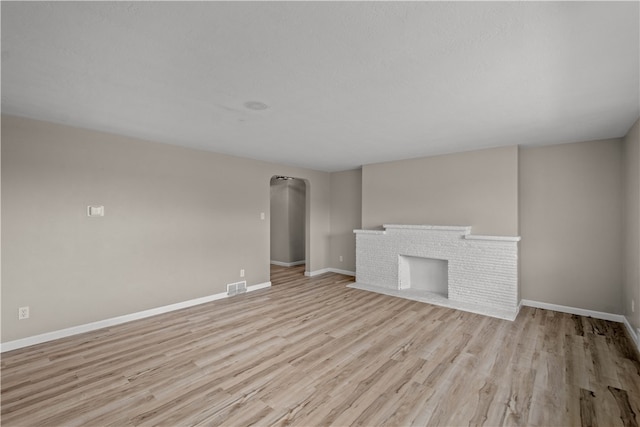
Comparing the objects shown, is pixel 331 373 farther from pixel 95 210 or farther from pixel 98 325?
pixel 95 210

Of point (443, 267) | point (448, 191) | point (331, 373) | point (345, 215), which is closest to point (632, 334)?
point (443, 267)

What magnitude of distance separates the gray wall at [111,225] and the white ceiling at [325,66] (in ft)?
1.54

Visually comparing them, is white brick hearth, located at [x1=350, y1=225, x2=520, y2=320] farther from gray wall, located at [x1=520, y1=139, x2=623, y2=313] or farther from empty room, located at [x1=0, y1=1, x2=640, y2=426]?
gray wall, located at [x1=520, y1=139, x2=623, y2=313]

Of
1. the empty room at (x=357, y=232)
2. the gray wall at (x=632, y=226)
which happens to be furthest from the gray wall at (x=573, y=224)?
the gray wall at (x=632, y=226)

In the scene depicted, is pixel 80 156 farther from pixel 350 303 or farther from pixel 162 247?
pixel 350 303

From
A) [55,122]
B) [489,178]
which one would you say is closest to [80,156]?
[55,122]

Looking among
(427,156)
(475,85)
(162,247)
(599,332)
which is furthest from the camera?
(427,156)

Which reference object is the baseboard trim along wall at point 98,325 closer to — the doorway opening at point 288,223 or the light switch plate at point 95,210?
the light switch plate at point 95,210

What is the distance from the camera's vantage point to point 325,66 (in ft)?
6.31

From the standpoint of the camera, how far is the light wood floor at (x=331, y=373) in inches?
78.1

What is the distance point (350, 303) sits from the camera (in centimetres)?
446

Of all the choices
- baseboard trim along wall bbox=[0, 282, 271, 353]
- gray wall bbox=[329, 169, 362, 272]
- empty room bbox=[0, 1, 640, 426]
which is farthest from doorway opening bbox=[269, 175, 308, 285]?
baseboard trim along wall bbox=[0, 282, 271, 353]

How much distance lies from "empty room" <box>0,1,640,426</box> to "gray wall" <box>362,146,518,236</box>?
0.04 m

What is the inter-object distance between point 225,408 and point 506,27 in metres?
2.94
